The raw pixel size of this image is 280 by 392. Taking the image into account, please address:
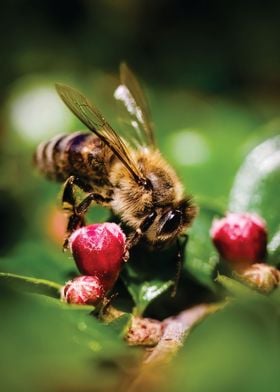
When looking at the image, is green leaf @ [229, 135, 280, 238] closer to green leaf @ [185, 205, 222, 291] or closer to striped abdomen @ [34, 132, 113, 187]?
green leaf @ [185, 205, 222, 291]

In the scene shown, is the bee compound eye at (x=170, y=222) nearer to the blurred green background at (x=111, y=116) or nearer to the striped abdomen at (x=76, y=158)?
the blurred green background at (x=111, y=116)

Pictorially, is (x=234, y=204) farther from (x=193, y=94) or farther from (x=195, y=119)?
(x=193, y=94)

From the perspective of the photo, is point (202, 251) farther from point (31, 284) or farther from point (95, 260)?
point (31, 284)

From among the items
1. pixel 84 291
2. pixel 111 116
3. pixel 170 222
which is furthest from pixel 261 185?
pixel 111 116

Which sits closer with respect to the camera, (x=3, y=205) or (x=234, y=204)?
(x=234, y=204)

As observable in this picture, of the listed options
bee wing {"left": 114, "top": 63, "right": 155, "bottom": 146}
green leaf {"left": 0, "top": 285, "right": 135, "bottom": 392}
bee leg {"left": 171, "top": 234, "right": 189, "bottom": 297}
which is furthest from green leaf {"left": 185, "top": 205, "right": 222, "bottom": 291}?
bee wing {"left": 114, "top": 63, "right": 155, "bottom": 146}

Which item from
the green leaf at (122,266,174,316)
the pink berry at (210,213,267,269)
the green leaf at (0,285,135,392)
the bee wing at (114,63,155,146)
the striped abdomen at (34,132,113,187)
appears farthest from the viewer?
the bee wing at (114,63,155,146)

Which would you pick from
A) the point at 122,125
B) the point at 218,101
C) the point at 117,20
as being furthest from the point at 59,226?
the point at 117,20
